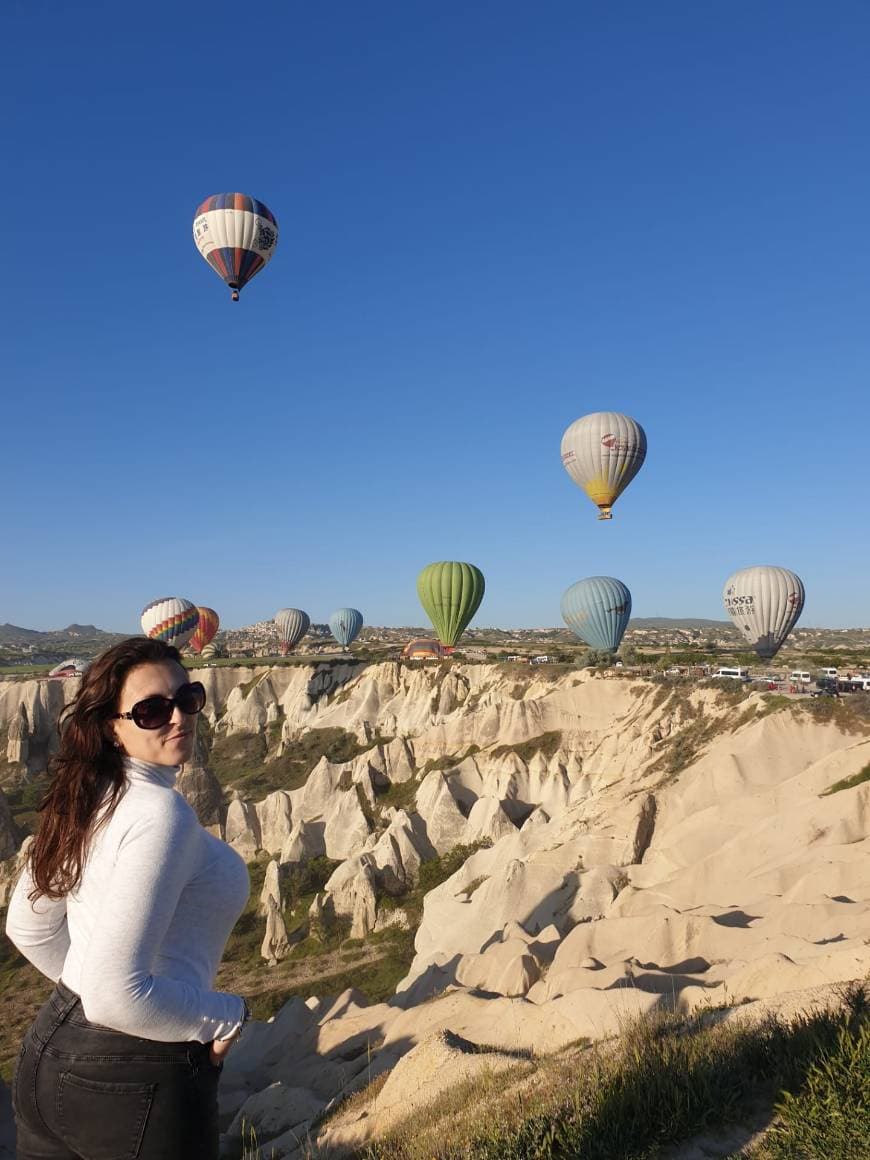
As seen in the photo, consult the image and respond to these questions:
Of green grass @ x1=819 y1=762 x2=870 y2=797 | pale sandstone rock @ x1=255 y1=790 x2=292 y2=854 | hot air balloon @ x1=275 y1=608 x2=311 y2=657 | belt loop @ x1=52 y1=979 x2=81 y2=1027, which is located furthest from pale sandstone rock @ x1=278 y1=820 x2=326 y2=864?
hot air balloon @ x1=275 y1=608 x2=311 y2=657

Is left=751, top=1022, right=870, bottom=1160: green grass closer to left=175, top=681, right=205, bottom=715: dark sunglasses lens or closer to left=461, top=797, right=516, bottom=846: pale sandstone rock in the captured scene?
left=175, top=681, right=205, bottom=715: dark sunglasses lens

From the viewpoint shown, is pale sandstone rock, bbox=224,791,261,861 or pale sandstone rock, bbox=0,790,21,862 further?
pale sandstone rock, bbox=224,791,261,861

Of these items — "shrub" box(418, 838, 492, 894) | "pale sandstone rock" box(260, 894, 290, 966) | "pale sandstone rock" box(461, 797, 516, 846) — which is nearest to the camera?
"pale sandstone rock" box(260, 894, 290, 966)

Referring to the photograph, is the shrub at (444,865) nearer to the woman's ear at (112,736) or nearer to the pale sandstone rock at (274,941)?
the pale sandstone rock at (274,941)

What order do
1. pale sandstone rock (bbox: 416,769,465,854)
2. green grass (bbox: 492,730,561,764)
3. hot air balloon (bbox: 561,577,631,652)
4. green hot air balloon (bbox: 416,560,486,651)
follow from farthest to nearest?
green hot air balloon (bbox: 416,560,486,651) → hot air balloon (bbox: 561,577,631,652) → green grass (bbox: 492,730,561,764) → pale sandstone rock (bbox: 416,769,465,854)

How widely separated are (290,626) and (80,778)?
316 feet

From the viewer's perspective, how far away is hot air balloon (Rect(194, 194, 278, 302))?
114ft

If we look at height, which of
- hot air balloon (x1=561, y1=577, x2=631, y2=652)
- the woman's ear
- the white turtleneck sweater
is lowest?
the white turtleneck sweater

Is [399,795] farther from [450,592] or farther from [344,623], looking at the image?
[344,623]

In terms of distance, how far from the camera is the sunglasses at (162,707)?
2434mm

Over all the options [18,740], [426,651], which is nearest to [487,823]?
[426,651]

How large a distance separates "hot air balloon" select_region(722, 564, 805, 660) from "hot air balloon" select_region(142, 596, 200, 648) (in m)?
44.9

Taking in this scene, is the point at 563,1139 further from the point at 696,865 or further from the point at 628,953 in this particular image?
the point at 696,865

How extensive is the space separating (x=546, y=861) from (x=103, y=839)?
22.8m
